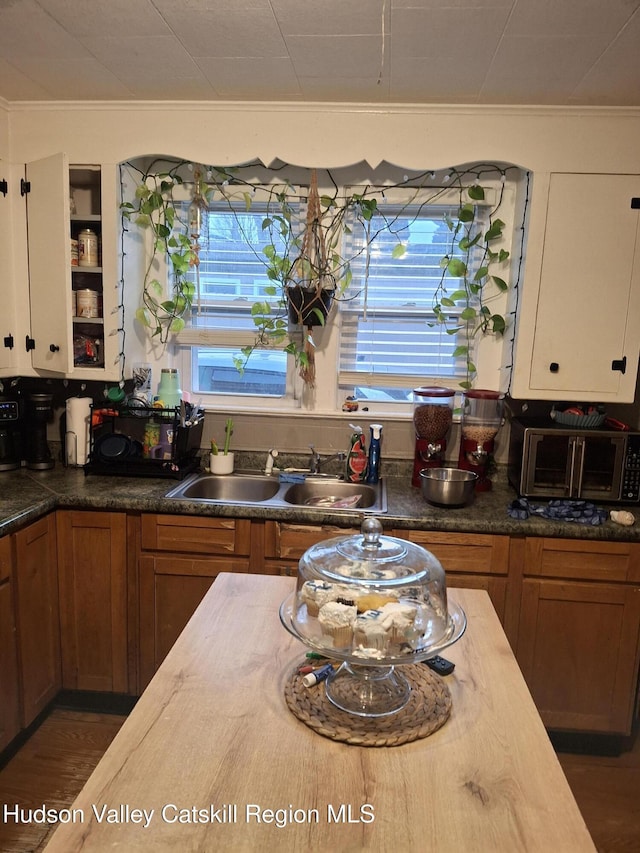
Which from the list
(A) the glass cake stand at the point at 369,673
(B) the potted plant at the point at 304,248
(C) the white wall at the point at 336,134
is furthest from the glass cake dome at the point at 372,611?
(C) the white wall at the point at 336,134

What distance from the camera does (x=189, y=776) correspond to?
0.95m

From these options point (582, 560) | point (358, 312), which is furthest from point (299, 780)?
point (358, 312)

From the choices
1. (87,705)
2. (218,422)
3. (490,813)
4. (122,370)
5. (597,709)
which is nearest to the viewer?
(490,813)

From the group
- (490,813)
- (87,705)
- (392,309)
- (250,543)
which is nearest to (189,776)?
(490,813)

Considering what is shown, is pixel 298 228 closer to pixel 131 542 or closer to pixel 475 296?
pixel 475 296

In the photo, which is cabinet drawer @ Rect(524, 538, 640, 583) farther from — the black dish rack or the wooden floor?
the black dish rack

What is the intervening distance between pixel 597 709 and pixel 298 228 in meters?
2.36

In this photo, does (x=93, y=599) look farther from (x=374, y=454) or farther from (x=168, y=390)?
(x=374, y=454)

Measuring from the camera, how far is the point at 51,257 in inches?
105

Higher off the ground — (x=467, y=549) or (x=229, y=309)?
(x=229, y=309)

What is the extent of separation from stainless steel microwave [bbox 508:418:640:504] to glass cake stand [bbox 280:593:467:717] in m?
1.40

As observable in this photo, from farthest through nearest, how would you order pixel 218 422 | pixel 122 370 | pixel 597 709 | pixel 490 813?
pixel 218 422
pixel 122 370
pixel 597 709
pixel 490 813

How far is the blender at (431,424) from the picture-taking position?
2686 millimetres

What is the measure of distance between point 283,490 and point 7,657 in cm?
119
